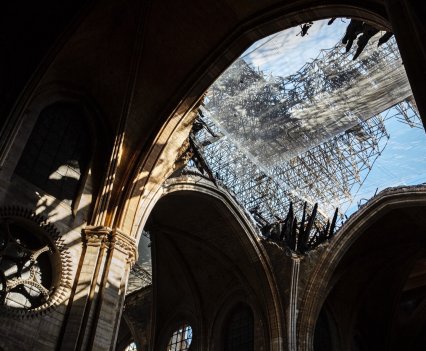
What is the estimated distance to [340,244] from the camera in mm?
14172

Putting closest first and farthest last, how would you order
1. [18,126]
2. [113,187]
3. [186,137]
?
[18,126] → [113,187] → [186,137]

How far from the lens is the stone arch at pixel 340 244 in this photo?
1351 cm

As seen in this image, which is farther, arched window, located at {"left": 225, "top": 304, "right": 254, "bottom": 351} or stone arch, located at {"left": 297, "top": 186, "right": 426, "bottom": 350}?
arched window, located at {"left": 225, "top": 304, "right": 254, "bottom": 351}

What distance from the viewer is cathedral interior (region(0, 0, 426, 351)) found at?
862 cm

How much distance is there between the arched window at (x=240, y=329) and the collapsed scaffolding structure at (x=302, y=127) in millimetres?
2666

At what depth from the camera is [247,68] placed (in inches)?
689

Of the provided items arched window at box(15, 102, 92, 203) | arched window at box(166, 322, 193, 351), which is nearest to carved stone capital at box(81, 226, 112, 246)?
arched window at box(15, 102, 92, 203)

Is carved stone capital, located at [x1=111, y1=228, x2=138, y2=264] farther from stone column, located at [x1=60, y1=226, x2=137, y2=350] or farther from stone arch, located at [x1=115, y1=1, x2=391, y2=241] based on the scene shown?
stone arch, located at [x1=115, y1=1, x2=391, y2=241]

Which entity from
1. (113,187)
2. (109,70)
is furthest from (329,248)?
(109,70)

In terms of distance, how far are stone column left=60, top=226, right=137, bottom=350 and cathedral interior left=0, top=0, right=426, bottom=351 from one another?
29 millimetres

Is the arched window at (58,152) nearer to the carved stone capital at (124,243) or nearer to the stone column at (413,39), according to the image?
the carved stone capital at (124,243)

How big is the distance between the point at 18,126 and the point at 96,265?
2.66m

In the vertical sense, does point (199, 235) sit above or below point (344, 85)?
below

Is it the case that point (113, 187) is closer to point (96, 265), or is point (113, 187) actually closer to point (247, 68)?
point (96, 265)
